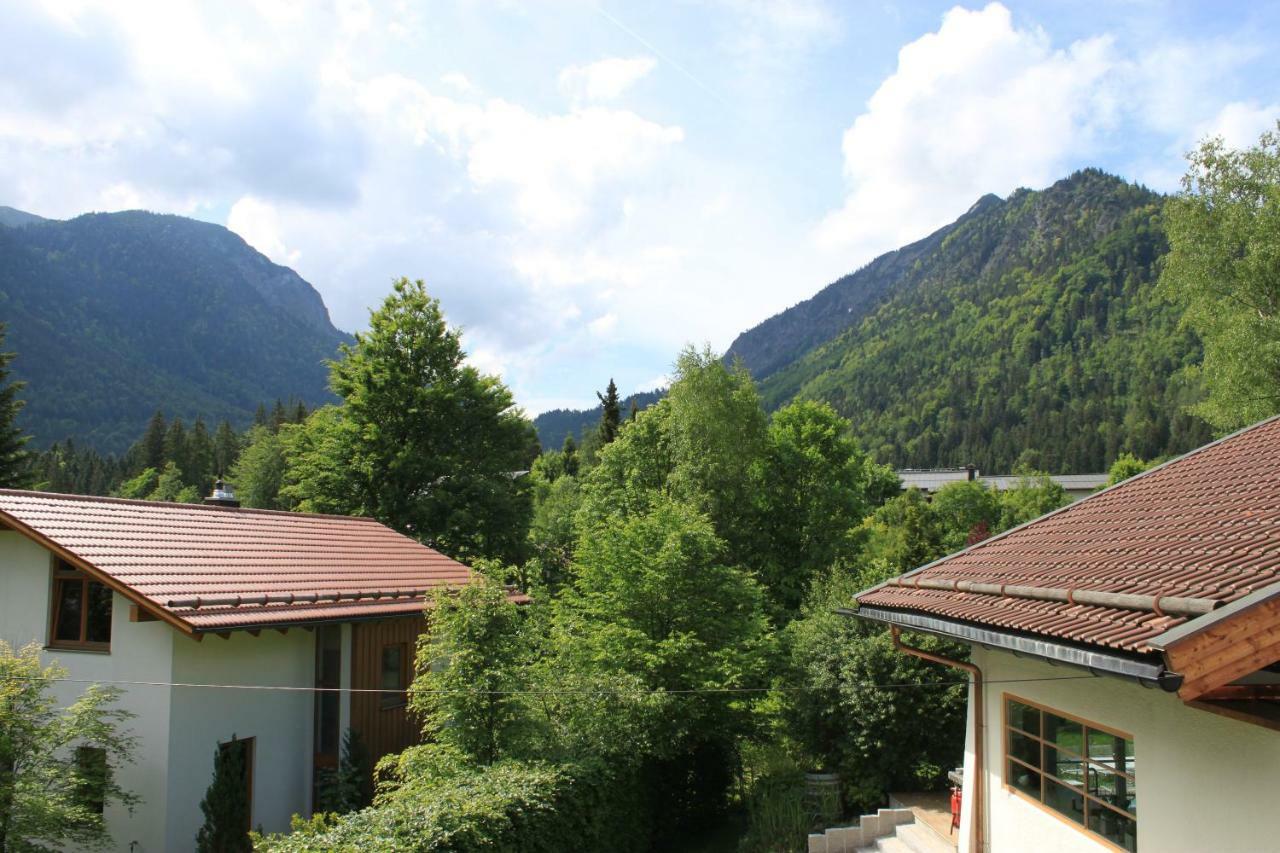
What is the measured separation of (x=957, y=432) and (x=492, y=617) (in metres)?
145

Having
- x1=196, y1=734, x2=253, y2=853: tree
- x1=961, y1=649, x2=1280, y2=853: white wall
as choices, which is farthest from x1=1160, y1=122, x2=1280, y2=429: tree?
x1=196, y1=734, x2=253, y2=853: tree

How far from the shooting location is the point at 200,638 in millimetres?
11500

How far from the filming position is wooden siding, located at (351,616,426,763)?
14.4m

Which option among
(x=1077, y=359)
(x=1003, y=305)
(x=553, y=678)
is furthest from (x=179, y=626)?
(x=1003, y=305)

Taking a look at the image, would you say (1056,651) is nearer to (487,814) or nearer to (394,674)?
(487,814)

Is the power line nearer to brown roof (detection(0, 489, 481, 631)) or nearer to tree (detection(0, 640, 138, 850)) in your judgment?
tree (detection(0, 640, 138, 850))

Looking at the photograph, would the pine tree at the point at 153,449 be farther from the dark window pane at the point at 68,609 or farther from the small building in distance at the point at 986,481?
the dark window pane at the point at 68,609

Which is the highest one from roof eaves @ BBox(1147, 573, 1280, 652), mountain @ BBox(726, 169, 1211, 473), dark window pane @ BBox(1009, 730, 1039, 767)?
mountain @ BBox(726, 169, 1211, 473)

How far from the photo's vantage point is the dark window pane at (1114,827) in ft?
19.9

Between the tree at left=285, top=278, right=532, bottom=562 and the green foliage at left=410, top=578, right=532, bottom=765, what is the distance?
16.7 meters

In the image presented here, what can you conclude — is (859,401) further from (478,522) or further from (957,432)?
(478,522)

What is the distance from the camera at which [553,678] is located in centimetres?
1263

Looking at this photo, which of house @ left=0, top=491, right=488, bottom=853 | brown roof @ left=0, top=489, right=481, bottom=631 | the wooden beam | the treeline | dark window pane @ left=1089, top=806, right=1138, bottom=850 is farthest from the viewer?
the treeline

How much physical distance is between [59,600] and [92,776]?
126 inches
